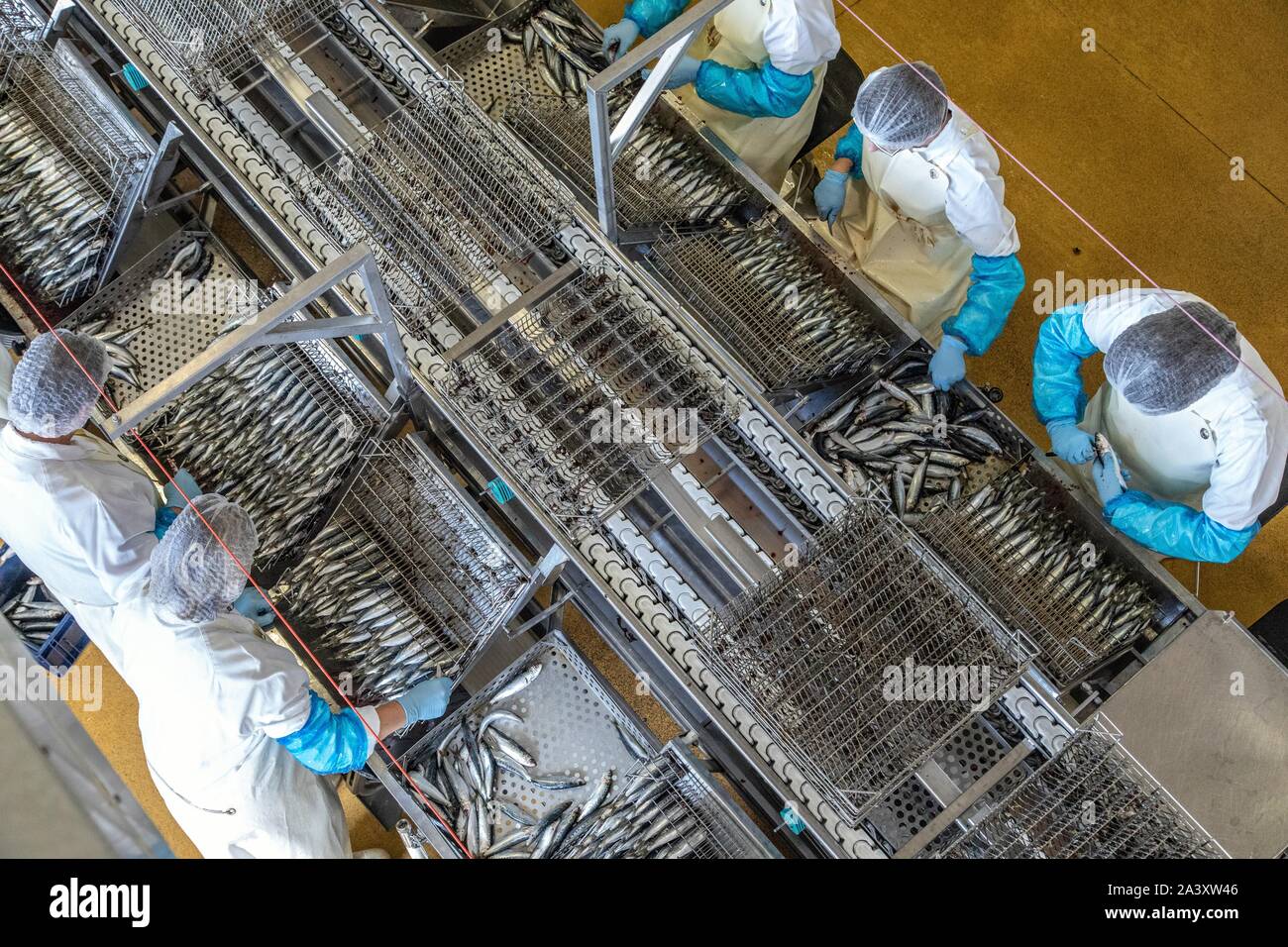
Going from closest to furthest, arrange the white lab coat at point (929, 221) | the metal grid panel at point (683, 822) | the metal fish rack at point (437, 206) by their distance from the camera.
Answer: the metal grid panel at point (683, 822), the metal fish rack at point (437, 206), the white lab coat at point (929, 221)

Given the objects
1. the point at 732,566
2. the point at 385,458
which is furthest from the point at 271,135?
the point at 732,566

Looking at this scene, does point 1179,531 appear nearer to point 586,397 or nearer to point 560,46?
point 586,397

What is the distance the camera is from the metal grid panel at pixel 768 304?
430 cm

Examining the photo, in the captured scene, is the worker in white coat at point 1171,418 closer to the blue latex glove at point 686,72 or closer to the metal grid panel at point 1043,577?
the metal grid panel at point 1043,577

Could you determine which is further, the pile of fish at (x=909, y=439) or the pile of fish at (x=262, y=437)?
the pile of fish at (x=909, y=439)

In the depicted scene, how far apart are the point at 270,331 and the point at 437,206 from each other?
88 centimetres

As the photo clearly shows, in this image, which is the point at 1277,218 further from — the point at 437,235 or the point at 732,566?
the point at 437,235

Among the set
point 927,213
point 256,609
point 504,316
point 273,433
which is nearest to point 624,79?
point 504,316

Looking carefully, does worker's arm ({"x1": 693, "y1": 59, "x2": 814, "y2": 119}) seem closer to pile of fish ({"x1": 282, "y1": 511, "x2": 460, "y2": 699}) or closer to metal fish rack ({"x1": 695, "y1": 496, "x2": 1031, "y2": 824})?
metal fish rack ({"x1": 695, "y1": 496, "x2": 1031, "y2": 824})

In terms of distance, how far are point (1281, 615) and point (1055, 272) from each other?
2.44 metres

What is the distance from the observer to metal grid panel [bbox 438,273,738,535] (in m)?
3.54

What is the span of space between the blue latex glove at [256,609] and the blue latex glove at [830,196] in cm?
297

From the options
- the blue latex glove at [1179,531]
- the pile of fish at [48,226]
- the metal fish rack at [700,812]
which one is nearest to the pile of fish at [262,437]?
the pile of fish at [48,226]

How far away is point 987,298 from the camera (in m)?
4.35
